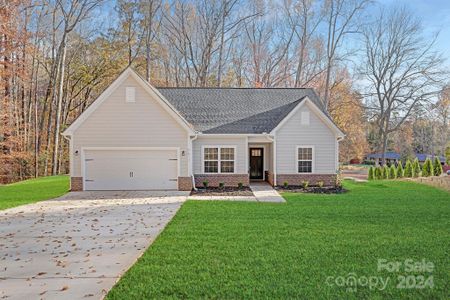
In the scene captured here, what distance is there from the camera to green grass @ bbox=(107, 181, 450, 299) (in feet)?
13.4

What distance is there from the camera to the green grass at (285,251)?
4.09 m

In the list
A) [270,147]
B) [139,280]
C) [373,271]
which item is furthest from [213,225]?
[270,147]

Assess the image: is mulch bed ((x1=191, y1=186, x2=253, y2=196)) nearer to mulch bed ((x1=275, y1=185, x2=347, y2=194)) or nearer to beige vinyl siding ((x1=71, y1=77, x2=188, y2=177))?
mulch bed ((x1=275, y1=185, x2=347, y2=194))

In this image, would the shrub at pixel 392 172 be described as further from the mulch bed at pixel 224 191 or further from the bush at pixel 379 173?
the mulch bed at pixel 224 191

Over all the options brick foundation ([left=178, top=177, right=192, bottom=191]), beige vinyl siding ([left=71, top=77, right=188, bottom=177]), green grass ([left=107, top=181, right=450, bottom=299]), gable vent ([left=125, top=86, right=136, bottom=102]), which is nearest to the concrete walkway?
green grass ([left=107, top=181, right=450, bottom=299])

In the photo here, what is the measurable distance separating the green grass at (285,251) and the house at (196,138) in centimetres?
557

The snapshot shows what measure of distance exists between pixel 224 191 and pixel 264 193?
72.7 inches

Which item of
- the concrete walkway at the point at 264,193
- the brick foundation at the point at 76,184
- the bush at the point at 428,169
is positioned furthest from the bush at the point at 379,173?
the brick foundation at the point at 76,184

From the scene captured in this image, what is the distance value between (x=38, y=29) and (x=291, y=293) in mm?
27503

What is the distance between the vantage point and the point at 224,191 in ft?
47.2

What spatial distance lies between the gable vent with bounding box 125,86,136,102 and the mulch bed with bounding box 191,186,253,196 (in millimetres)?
4805

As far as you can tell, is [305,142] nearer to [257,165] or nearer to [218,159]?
[257,165]

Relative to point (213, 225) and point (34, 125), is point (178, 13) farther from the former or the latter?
point (213, 225)

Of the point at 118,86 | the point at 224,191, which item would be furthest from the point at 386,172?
the point at 118,86
